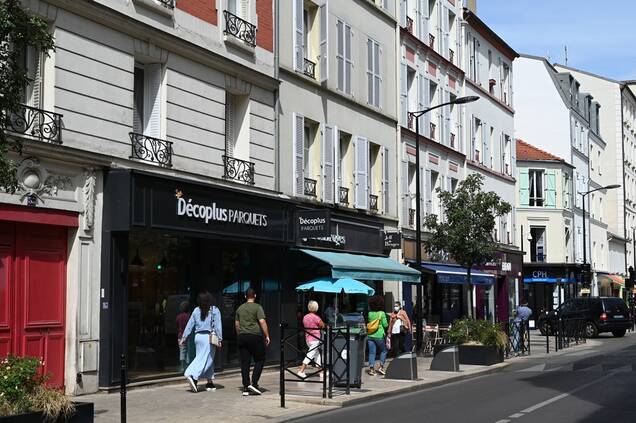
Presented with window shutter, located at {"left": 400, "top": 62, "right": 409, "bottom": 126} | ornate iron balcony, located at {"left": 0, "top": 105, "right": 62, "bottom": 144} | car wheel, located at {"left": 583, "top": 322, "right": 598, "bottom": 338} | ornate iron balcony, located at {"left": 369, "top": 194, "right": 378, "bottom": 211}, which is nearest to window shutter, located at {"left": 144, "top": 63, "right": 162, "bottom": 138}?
ornate iron balcony, located at {"left": 0, "top": 105, "right": 62, "bottom": 144}

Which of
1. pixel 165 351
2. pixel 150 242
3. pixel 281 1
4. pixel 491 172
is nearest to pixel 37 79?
pixel 150 242

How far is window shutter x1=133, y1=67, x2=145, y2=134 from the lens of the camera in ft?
57.3

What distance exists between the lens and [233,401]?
14.6 metres

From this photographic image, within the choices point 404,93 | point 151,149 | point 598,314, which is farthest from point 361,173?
point 598,314

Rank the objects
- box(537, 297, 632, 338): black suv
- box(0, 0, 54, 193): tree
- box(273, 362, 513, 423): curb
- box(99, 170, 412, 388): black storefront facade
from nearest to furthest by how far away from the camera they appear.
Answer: box(0, 0, 54, 193): tree < box(273, 362, 513, 423): curb < box(99, 170, 412, 388): black storefront facade < box(537, 297, 632, 338): black suv

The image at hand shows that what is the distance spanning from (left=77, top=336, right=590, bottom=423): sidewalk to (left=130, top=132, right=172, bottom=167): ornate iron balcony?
4331mm

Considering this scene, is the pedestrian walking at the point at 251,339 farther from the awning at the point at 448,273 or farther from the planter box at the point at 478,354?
the awning at the point at 448,273

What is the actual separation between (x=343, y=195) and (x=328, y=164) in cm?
134

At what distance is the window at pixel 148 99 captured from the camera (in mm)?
17625

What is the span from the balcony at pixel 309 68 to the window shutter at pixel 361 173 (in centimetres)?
302

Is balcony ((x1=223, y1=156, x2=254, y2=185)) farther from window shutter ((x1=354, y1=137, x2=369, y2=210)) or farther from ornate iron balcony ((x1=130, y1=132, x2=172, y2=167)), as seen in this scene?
window shutter ((x1=354, y1=137, x2=369, y2=210))

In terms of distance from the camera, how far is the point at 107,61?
1625 cm

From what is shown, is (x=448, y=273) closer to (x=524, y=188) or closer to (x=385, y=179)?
(x=385, y=179)

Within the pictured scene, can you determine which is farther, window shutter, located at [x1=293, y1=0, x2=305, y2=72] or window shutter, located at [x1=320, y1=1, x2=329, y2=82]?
window shutter, located at [x1=320, y1=1, x2=329, y2=82]
